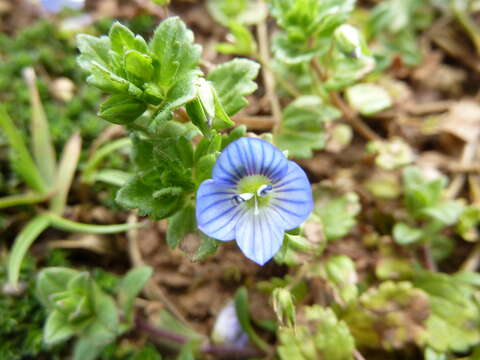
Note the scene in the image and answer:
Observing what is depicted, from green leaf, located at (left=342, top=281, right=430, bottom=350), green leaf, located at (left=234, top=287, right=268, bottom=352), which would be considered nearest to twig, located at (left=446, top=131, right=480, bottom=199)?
green leaf, located at (left=342, top=281, right=430, bottom=350)

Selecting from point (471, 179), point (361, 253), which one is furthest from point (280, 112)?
point (471, 179)

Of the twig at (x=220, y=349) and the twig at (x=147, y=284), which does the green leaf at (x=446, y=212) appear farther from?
the twig at (x=147, y=284)

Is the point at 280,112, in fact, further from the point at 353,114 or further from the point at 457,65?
the point at 457,65

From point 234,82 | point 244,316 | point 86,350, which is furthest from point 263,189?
point 86,350

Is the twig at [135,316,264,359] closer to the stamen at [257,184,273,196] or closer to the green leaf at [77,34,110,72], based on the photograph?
the stamen at [257,184,273,196]

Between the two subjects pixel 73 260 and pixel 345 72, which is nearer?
pixel 345 72

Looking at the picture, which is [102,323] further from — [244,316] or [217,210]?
[217,210]
